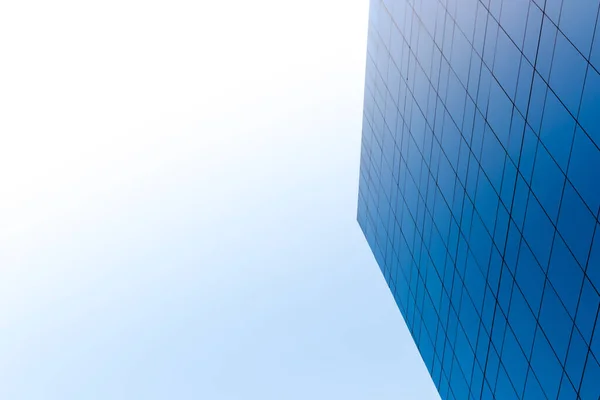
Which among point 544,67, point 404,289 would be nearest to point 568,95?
point 544,67

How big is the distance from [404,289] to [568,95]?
82.2 ft

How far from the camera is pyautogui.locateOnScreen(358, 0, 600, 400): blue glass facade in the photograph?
24.1 meters

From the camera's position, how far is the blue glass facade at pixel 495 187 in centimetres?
2406

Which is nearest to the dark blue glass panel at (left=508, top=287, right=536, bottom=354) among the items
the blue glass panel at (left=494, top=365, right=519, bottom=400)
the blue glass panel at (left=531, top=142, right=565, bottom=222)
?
the blue glass panel at (left=494, top=365, right=519, bottom=400)

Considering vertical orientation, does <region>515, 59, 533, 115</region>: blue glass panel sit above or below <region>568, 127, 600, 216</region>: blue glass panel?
above

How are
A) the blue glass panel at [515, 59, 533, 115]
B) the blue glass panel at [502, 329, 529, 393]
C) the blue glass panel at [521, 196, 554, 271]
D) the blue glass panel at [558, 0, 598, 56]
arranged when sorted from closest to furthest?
the blue glass panel at [558, 0, 598, 56] < the blue glass panel at [521, 196, 554, 271] < the blue glass panel at [515, 59, 533, 115] < the blue glass panel at [502, 329, 529, 393]

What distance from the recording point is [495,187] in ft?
102

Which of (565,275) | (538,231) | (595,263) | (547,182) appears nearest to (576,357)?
(565,275)

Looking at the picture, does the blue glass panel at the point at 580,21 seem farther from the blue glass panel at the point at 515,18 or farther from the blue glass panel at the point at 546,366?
the blue glass panel at the point at 546,366

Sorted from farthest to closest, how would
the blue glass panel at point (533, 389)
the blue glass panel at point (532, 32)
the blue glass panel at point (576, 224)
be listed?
the blue glass panel at point (533, 389) → the blue glass panel at point (532, 32) → the blue glass panel at point (576, 224)

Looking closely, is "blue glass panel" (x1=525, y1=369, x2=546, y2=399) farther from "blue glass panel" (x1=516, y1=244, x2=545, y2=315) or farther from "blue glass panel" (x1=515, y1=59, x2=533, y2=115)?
"blue glass panel" (x1=515, y1=59, x2=533, y2=115)

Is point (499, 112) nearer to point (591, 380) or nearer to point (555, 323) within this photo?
point (555, 323)

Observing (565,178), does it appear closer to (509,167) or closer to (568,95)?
(568,95)

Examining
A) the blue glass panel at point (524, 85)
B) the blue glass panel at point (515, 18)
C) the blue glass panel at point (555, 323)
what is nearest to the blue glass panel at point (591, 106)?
the blue glass panel at point (524, 85)
